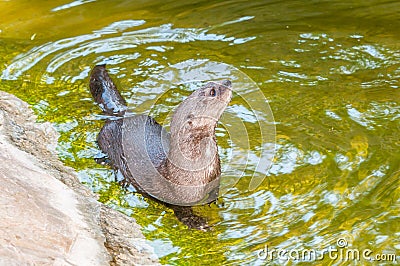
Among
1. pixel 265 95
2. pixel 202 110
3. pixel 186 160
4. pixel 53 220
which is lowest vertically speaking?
pixel 265 95

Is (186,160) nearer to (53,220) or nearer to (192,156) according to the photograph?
(192,156)

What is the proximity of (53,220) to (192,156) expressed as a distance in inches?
40.5

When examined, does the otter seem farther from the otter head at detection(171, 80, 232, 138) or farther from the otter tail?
the otter tail

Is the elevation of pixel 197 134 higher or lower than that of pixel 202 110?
lower

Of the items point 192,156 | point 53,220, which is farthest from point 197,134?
point 53,220

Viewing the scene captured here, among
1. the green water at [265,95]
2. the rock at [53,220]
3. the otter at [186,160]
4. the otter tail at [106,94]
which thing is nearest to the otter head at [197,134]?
the otter at [186,160]

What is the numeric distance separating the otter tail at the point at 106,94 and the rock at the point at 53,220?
2.35ft

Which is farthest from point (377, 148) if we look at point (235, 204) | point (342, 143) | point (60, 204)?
point (60, 204)

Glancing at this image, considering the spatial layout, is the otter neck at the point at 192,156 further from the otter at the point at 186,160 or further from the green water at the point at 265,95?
the green water at the point at 265,95

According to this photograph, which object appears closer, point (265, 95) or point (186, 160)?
point (186, 160)

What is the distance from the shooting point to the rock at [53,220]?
3.31 metres

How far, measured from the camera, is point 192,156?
430 cm

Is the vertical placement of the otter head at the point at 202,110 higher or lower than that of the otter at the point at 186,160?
higher

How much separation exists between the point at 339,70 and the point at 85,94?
204 cm
